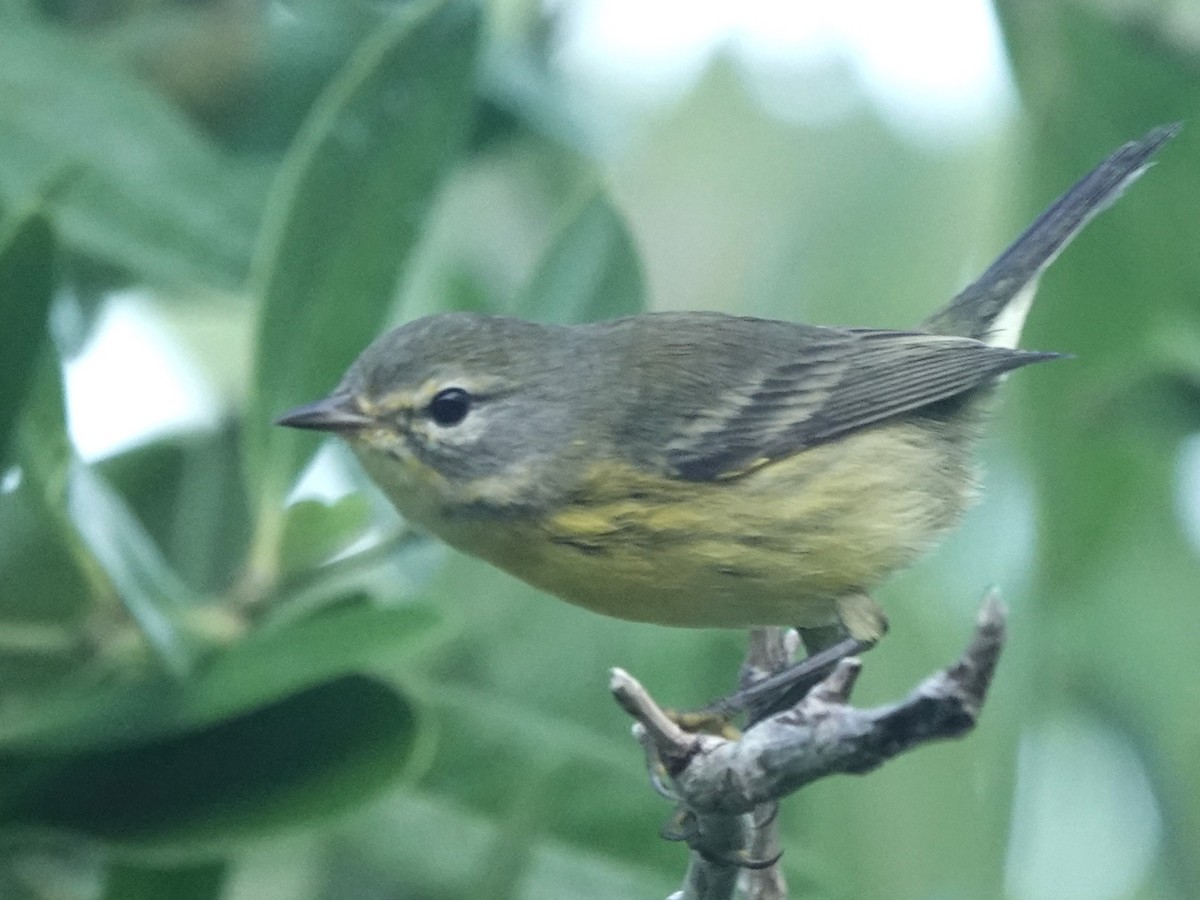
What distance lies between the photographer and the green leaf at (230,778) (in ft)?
9.07

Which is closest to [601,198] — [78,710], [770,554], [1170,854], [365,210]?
[365,210]

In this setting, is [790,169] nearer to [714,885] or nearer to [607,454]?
[607,454]

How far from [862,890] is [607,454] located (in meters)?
0.94

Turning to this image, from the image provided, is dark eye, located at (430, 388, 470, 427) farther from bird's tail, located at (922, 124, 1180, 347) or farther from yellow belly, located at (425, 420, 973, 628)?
bird's tail, located at (922, 124, 1180, 347)

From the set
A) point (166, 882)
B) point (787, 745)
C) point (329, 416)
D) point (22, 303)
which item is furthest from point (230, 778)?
point (787, 745)

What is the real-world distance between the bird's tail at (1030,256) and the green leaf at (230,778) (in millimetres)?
1747

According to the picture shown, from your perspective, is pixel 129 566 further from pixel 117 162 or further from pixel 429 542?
pixel 117 162

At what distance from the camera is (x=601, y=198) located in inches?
121

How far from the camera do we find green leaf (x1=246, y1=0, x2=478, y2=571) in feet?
9.55

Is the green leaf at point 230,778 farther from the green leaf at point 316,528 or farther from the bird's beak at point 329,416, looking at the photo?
the bird's beak at point 329,416

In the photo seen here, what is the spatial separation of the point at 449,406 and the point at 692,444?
0.47m

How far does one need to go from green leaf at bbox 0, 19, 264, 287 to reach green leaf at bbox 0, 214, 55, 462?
0.74 metres

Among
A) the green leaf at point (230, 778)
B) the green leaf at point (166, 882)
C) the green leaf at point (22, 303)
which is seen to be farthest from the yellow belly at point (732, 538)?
the green leaf at point (22, 303)

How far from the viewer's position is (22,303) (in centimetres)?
257
